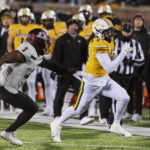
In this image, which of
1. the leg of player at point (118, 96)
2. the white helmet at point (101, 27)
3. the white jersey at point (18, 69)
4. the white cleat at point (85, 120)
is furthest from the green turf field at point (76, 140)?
the white helmet at point (101, 27)

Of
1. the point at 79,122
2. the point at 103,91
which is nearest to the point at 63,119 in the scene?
the point at 103,91

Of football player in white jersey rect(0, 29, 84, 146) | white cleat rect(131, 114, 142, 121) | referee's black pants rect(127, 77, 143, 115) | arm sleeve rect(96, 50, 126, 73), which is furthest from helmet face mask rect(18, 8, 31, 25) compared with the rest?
football player in white jersey rect(0, 29, 84, 146)

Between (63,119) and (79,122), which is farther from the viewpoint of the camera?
(79,122)

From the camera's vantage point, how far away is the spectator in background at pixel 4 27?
11.4 metres

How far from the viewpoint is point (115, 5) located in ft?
63.5

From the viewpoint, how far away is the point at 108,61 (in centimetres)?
812

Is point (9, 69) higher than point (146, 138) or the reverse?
higher

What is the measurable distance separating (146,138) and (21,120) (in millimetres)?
2045

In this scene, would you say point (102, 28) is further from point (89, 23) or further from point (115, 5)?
point (115, 5)

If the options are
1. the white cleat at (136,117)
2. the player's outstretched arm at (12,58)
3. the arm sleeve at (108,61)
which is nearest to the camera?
the player's outstretched arm at (12,58)

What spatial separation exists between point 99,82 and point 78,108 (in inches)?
20.2

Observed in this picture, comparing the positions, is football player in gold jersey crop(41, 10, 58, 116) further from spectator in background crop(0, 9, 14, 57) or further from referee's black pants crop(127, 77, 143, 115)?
referee's black pants crop(127, 77, 143, 115)

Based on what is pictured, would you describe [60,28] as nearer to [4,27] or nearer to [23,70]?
[4,27]

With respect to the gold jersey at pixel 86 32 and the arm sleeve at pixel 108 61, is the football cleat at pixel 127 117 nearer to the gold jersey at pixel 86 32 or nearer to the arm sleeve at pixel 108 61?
the gold jersey at pixel 86 32
